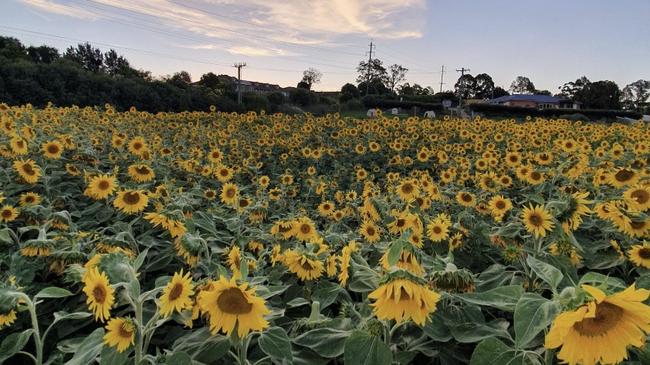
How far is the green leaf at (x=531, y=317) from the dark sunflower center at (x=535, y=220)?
36.5 inches

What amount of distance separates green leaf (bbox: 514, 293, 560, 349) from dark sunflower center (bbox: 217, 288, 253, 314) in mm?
603

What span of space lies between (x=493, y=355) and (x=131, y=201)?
2.41 metres

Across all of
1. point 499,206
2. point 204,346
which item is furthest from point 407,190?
point 204,346

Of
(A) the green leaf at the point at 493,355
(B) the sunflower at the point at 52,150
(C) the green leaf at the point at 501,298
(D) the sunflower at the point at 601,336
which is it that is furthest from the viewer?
(B) the sunflower at the point at 52,150

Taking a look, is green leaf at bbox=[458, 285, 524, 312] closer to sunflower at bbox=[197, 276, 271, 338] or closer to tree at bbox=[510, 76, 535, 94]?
sunflower at bbox=[197, 276, 271, 338]

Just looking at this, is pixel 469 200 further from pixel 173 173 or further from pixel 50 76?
pixel 50 76

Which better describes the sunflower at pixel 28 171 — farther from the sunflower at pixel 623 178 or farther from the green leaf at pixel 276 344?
the sunflower at pixel 623 178

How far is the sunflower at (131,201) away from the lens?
2809mm

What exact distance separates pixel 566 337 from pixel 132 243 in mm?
1970

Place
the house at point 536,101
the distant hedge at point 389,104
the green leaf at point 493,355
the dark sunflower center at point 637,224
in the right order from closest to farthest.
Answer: the green leaf at point 493,355 → the dark sunflower center at point 637,224 → the distant hedge at point 389,104 → the house at point 536,101

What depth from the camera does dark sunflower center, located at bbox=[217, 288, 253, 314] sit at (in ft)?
3.65

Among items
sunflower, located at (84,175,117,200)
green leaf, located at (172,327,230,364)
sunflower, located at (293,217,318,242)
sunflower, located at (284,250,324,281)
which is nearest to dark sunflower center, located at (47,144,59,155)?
sunflower, located at (84,175,117,200)

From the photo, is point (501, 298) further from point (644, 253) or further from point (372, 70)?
point (372, 70)

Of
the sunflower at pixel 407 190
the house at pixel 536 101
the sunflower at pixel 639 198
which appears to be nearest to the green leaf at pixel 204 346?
the sunflower at pixel 639 198
